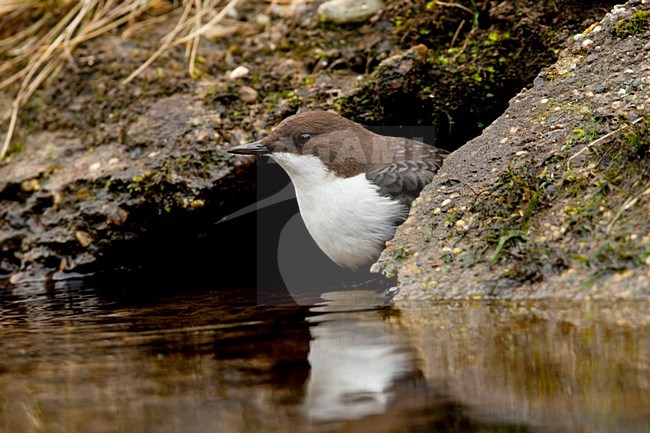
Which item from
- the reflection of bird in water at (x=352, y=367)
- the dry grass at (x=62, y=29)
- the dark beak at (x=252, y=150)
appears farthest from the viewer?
the dry grass at (x=62, y=29)

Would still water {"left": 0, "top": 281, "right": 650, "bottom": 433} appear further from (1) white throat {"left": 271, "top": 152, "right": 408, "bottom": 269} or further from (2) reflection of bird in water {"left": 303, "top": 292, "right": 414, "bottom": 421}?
(1) white throat {"left": 271, "top": 152, "right": 408, "bottom": 269}

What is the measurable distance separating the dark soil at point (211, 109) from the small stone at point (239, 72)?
42mm

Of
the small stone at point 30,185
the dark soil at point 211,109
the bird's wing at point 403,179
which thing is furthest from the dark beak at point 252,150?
the small stone at point 30,185

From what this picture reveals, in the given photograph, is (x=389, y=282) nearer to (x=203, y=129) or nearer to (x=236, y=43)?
(x=203, y=129)

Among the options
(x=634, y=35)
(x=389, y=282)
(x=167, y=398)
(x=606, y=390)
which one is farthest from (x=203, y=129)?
(x=606, y=390)

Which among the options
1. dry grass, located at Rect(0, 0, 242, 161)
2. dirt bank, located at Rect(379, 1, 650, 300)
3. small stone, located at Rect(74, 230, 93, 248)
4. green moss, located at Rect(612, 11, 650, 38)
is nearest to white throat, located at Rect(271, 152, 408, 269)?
dirt bank, located at Rect(379, 1, 650, 300)

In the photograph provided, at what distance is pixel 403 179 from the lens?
4438 millimetres

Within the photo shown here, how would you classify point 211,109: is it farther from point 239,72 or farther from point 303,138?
point 303,138

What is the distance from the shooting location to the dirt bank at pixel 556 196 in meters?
3.01

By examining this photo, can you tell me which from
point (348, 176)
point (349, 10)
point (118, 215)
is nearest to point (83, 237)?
point (118, 215)

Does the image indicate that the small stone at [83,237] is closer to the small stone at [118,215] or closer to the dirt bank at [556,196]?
the small stone at [118,215]

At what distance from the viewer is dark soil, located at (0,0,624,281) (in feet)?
16.7

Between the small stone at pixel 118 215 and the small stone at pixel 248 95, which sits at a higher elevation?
the small stone at pixel 248 95

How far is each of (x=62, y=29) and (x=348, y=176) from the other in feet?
12.1
